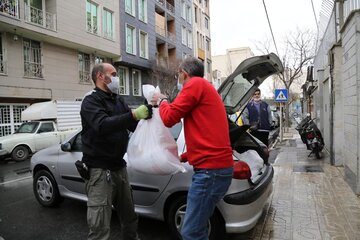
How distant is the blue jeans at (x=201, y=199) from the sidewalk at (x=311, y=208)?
1.78m

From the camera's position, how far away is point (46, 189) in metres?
5.37

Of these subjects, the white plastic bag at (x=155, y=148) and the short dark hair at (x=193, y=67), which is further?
the white plastic bag at (x=155, y=148)

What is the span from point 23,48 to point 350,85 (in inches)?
623

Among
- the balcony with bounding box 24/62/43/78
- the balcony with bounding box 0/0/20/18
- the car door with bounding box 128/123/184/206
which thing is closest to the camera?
the car door with bounding box 128/123/184/206

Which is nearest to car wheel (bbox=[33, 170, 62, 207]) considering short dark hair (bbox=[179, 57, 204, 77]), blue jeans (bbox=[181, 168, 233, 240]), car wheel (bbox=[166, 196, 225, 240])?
car wheel (bbox=[166, 196, 225, 240])

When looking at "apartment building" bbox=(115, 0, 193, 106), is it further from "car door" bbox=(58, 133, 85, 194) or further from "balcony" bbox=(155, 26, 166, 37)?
"car door" bbox=(58, 133, 85, 194)

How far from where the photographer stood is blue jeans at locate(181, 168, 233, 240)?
253cm

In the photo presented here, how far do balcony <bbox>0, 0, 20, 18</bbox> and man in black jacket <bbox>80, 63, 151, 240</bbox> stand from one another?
14.3 metres

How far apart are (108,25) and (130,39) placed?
2.87 m

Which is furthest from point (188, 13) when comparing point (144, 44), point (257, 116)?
point (257, 116)

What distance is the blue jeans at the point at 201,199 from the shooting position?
2.53 metres

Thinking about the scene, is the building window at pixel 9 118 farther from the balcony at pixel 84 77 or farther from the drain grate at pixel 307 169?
the drain grate at pixel 307 169

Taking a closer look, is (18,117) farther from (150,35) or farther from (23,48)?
(150,35)

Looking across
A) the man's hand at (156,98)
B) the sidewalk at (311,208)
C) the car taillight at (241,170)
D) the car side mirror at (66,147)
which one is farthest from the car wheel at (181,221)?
the car side mirror at (66,147)
